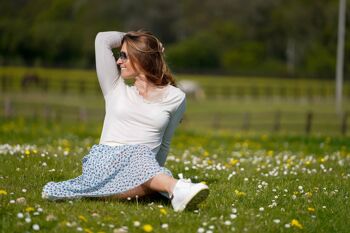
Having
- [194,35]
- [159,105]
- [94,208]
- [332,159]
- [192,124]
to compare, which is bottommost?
[194,35]

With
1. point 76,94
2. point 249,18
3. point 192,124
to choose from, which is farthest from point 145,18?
point 192,124

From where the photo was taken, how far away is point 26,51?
99000mm

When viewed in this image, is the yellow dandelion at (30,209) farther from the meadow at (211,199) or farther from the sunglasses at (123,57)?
the sunglasses at (123,57)

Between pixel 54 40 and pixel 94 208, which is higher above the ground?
pixel 94 208

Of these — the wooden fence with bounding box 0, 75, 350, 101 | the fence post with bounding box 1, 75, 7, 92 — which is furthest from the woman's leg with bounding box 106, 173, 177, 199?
the fence post with bounding box 1, 75, 7, 92

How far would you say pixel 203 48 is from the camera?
10088cm

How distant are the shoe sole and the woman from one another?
412 millimetres

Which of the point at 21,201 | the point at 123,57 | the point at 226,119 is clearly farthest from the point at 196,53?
the point at 21,201

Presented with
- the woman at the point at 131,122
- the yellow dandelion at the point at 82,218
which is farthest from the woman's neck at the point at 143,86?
the yellow dandelion at the point at 82,218

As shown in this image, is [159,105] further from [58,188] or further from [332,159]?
[332,159]

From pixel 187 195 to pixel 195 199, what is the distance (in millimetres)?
85

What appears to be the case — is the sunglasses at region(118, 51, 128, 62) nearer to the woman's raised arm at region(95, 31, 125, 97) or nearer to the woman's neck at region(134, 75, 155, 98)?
the woman's raised arm at region(95, 31, 125, 97)

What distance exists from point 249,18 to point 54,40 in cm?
2955

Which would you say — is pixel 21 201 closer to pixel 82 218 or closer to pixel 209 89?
pixel 82 218
